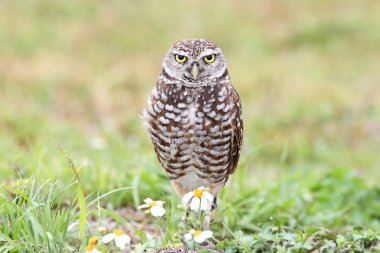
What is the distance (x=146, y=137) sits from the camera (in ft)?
27.1

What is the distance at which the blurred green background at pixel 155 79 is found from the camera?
6.61 metres

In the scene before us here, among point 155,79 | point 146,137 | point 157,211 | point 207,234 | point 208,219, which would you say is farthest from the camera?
point 155,79

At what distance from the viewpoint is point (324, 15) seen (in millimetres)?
12305

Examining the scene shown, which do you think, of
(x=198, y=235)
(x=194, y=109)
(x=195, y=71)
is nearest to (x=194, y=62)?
(x=195, y=71)

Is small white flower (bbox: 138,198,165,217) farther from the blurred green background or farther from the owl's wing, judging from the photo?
the blurred green background

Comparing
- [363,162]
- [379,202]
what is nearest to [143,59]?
[363,162]

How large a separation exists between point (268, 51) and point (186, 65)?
732 centimetres

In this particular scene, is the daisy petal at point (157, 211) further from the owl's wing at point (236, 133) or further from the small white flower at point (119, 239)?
the owl's wing at point (236, 133)

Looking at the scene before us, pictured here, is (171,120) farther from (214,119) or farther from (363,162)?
(363,162)

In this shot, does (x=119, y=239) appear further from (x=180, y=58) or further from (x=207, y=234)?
(x=180, y=58)

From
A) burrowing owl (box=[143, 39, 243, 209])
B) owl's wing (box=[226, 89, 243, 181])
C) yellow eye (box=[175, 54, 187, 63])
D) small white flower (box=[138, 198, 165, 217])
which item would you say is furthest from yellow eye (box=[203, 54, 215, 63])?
small white flower (box=[138, 198, 165, 217])

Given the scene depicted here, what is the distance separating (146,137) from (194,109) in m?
4.04

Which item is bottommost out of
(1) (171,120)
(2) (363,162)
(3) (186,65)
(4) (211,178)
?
(2) (363,162)

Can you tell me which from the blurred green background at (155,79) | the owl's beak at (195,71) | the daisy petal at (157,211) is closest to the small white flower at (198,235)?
the daisy petal at (157,211)
